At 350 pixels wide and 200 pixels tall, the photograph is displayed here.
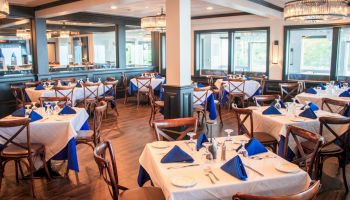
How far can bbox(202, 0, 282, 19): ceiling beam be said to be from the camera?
6704mm

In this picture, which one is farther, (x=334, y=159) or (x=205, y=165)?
(x=334, y=159)

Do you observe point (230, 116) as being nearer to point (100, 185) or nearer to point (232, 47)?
point (232, 47)

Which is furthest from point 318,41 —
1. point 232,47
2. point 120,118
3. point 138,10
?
point 120,118

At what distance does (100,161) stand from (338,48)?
867cm

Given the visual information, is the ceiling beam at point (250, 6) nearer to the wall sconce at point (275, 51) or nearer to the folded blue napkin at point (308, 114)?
the wall sconce at point (275, 51)

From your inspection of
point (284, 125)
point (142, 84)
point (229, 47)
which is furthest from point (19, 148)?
point (229, 47)

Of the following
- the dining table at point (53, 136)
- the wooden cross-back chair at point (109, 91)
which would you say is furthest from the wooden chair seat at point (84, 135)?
the wooden cross-back chair at point (109, 91)

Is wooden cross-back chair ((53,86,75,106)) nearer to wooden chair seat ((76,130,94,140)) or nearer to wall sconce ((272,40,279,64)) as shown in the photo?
wooden chair seat ((76,130,94,140))

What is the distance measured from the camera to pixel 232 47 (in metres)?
11.1

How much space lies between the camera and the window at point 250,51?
10648mm

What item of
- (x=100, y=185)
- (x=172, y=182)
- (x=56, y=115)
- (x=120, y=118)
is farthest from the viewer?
(x=120, y=118)

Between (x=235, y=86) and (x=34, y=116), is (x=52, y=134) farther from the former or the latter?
(x=235, y=86)

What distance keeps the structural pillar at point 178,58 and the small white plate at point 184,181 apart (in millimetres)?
3389

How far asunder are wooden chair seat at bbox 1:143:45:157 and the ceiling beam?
4.11 metres
